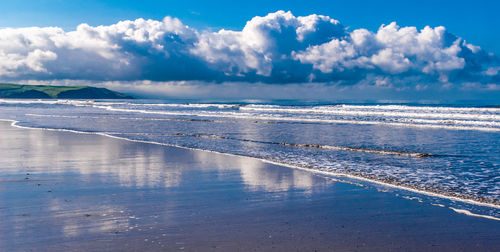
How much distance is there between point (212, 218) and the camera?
7.41 meters

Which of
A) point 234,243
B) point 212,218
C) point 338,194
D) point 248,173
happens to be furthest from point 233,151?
point 234,243

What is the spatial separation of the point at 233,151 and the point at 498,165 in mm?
10024

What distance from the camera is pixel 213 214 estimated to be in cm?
769

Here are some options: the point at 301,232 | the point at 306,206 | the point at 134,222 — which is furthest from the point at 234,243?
the point at 306,206

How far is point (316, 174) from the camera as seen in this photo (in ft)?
40.5

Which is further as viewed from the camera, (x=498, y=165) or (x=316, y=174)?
(x=498, y=165)

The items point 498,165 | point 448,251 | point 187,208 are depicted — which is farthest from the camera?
point 498,165

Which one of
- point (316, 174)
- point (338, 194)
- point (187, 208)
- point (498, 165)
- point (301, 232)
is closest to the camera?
point (301, 232)

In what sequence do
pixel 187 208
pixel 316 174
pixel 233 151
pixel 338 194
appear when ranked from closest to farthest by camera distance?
pixel 187 208 < pixel 338 194 < pixel 316 174 < pixel 233 151

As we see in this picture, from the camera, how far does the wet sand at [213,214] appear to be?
20.0 ft

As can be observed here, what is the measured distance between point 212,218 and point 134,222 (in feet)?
4.35

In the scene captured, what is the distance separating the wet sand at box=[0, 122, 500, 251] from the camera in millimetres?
6090

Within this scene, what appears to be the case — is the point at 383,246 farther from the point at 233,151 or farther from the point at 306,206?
the point at 233,151

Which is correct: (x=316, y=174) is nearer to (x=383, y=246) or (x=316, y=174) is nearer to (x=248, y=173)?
(x=248, y=173)
